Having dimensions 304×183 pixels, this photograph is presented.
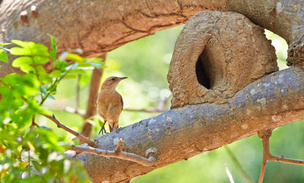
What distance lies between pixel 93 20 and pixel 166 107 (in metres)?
4.02

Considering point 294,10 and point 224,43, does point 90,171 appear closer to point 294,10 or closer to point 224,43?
point 224,43

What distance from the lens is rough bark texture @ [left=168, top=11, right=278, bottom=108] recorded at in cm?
326

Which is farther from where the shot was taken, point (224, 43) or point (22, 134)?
point (224, 43)

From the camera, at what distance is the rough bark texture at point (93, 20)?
4.23 metres

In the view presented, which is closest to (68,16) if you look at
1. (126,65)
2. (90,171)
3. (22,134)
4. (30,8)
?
(30,8)

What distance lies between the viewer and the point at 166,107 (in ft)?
27.3

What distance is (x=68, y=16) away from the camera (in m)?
4.64

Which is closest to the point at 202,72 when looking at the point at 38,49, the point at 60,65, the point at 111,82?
the point at 60,65

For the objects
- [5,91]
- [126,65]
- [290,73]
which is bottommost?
[126,65]

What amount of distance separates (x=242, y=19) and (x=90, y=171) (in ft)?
5.75

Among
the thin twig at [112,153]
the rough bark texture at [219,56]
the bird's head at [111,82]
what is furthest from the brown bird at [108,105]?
the thin twig at [112,153]

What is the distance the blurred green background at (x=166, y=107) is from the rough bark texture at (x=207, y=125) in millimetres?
2630

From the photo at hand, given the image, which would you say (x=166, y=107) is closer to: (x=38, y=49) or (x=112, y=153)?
(x=112, y=153)

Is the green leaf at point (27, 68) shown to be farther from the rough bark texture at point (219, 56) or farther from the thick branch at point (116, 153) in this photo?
the rough bark texture at point (219, 56)
